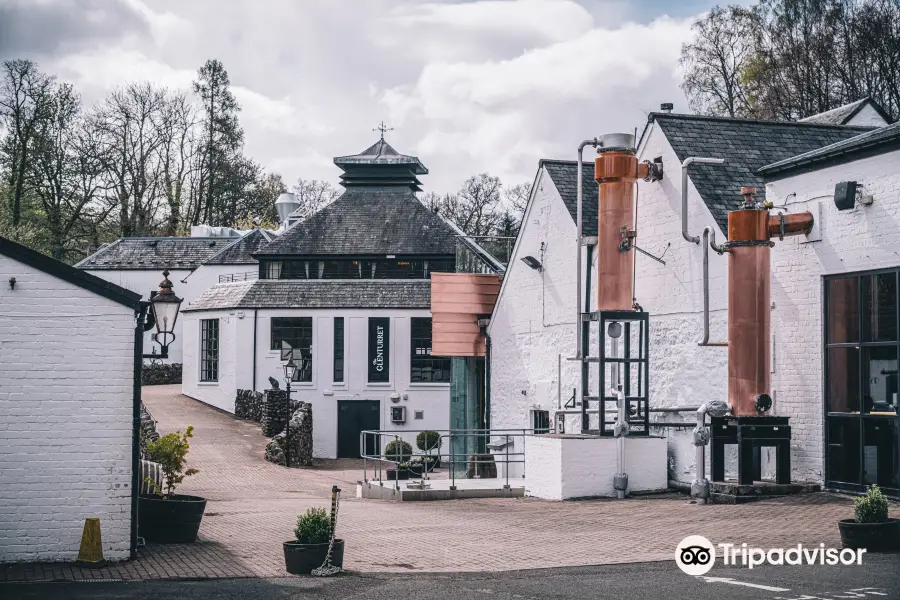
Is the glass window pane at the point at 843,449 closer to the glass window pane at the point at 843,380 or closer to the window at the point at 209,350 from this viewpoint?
the glass window pane at the point at 843,380

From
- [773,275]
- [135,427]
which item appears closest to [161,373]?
[773,275]

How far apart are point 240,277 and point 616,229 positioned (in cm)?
3324

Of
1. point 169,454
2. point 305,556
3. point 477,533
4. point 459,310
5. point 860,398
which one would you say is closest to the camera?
point 305,556

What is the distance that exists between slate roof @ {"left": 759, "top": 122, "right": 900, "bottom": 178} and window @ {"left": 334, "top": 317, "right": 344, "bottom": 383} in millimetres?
26264

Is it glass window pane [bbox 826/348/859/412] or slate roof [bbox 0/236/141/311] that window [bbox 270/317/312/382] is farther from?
slate roof [bbox 0/236/141/311]

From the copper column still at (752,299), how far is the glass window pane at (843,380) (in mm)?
963

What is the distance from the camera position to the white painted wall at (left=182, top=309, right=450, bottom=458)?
4284 centimetres

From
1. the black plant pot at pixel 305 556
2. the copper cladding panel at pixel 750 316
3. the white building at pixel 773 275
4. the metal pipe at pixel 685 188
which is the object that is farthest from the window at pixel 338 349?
the black plant pot at pixel 305 556

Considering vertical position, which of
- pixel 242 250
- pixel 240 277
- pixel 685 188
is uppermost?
pixel 242 250

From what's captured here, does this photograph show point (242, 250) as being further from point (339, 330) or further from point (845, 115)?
point (845, 115)

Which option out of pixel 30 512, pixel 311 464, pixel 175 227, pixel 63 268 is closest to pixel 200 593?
pixel 30 512

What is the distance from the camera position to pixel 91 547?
524 inches

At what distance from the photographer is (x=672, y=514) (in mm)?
17172

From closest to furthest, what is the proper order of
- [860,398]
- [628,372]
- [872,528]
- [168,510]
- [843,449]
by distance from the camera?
[872,528], [168,510], [860,398], [843,449], [628,372]
